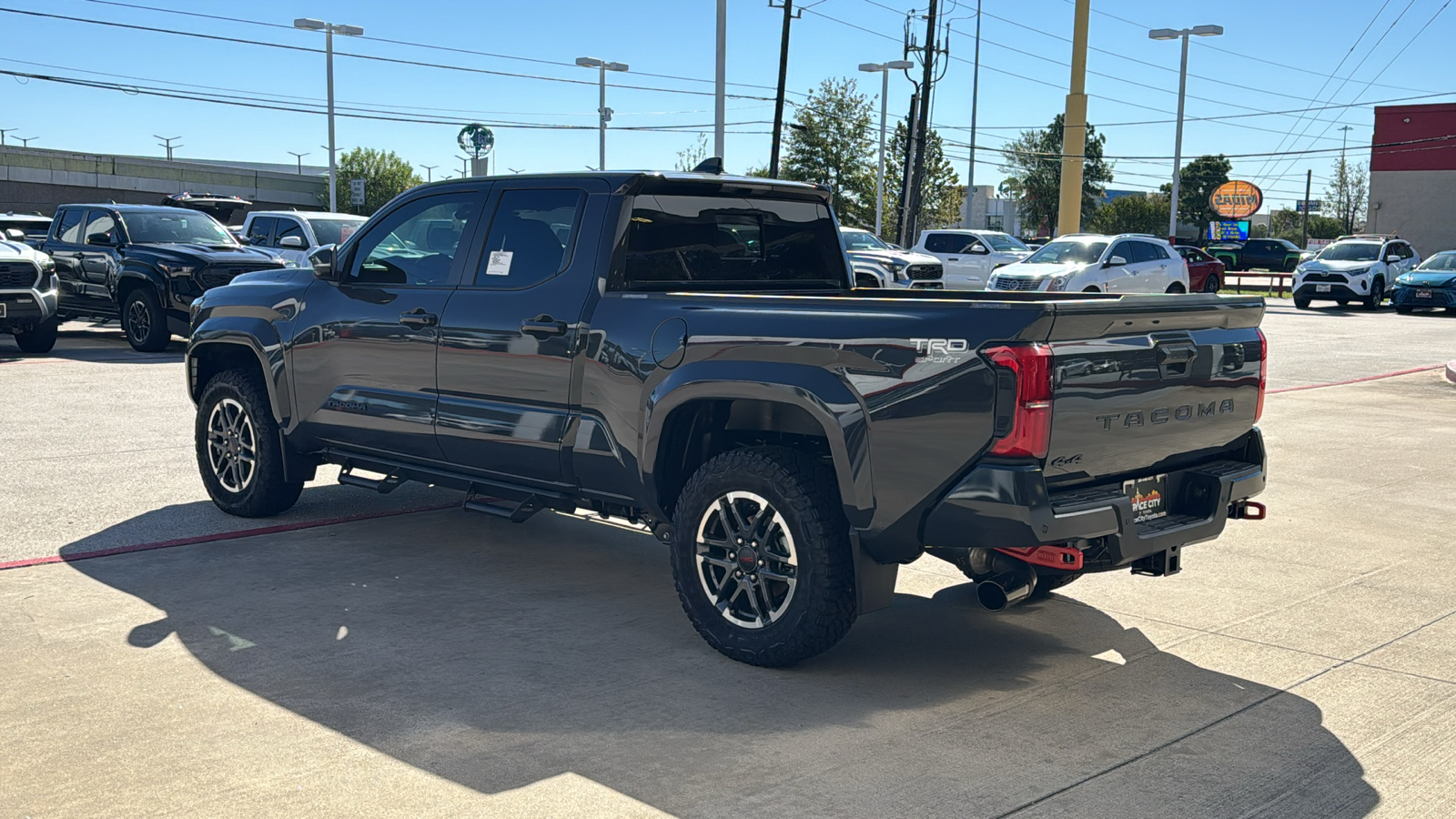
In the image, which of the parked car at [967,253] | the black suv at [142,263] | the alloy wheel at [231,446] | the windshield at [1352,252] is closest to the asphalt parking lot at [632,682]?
the alloy wheel at [231,446]

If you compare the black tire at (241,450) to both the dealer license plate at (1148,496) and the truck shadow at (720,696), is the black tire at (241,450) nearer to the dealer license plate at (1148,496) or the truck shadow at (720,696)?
the truck shadow at (720,696)

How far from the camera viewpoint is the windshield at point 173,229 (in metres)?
18.4

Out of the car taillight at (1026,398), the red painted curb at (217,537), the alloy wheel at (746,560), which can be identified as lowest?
the red painted curb at (217,537)

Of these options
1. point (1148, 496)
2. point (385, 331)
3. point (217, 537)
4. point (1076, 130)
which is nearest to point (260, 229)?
point (217, 537)

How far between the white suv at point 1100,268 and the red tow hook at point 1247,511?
759 inches

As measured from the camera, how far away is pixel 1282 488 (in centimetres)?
937

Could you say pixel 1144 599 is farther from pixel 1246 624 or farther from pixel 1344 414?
pixel 1344 414

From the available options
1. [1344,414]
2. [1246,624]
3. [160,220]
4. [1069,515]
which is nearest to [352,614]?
[1069,515]

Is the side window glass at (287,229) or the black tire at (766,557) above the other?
the side window glass at (287,229)

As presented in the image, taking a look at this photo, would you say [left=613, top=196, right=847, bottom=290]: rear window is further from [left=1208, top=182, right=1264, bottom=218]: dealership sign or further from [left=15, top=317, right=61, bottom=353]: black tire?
[left=1208, top=182, right=1264, bottom=218]: dealership sign

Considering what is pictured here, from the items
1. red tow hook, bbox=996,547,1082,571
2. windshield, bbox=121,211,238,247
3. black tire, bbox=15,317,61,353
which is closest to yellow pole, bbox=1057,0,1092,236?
windshield, bbox=121,211,238,247

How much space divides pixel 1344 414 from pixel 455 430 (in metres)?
10.2

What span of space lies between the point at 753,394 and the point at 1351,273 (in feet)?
107

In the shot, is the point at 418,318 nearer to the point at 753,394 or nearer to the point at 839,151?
the point at 753,394
